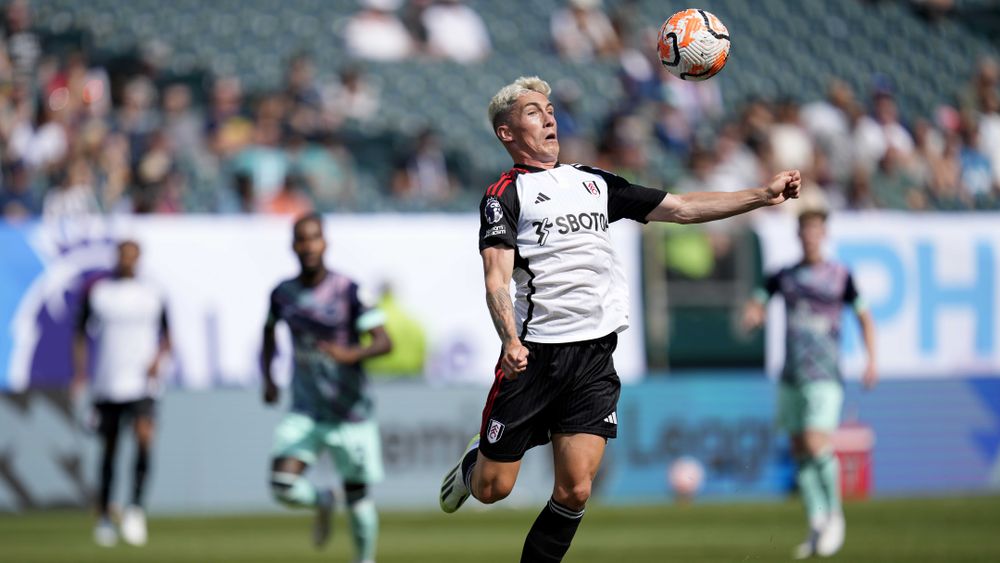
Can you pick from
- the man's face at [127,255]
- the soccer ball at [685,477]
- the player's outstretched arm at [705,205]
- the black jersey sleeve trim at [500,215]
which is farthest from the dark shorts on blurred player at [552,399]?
the soccer ball at [685,477]

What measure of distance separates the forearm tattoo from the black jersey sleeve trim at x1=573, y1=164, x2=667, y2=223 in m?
0.96

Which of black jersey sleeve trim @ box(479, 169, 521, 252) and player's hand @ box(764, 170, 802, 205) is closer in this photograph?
black jersey sleeve trim @ box(479, 169, 521, 252)

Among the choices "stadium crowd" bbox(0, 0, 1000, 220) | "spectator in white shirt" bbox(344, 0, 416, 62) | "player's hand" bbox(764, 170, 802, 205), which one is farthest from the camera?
"spectator in white shirt" bbox(344, 0, 416, 62)

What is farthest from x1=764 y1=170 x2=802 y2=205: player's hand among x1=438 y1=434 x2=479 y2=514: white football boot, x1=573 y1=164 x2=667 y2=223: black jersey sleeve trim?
x1=438 y1=434 x2=479 y2=514: white football boot

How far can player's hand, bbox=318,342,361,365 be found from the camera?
11.2 metres

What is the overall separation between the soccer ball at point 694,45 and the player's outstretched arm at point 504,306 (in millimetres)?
1481

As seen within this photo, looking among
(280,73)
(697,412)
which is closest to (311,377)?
(697,412)

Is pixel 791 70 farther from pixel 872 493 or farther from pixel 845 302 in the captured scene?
pixel 845 302

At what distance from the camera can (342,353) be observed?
36.7ft

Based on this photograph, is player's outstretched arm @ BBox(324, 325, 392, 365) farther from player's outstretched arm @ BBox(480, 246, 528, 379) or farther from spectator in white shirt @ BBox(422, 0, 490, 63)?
spectator in white shirt @ BBox(422, 0, 490, 63)

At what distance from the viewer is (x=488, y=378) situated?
18.7 metres

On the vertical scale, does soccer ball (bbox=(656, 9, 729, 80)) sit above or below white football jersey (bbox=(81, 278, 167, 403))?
above

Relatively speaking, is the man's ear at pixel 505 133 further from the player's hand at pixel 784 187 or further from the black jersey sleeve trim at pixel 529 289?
the player's hand at pixel 784 187

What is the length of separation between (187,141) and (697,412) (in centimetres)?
722
